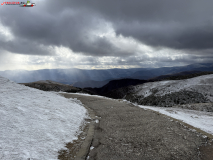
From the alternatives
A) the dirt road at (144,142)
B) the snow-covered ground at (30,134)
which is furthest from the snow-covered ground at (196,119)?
the snow-covered ground at (30,134)

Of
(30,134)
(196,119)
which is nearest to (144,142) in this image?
(30,134)

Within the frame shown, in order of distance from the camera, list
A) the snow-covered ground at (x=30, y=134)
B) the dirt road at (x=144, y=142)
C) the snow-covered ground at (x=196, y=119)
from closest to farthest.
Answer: the snow-covered ground at (x=30, y=134)
the dirt road at (x=144, y=142)
the snow-covered ground at (x=196, y=119)

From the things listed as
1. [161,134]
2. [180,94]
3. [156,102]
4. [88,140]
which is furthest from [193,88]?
[88,140]

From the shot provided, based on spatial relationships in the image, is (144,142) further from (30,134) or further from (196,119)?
(196,119)

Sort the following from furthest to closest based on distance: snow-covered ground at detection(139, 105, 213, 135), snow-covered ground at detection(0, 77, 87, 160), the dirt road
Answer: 1. snow-covered ground at detection(139, 105, 213, 135)
2. the dirt road
3. snow-covered ground at detection(0, 77, 87, 160)

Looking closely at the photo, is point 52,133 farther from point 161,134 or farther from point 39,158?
point 161,134

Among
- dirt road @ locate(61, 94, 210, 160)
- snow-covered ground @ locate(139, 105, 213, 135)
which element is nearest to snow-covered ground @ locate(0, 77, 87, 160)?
dirt road @ locate(61, 94, 210, 160)

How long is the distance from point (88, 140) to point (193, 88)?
61.5 metres

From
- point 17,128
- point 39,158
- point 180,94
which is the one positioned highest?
point 17,128

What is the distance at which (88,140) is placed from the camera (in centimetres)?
805

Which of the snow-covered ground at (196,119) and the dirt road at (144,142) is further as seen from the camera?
the snow-covered ground at (196,119)

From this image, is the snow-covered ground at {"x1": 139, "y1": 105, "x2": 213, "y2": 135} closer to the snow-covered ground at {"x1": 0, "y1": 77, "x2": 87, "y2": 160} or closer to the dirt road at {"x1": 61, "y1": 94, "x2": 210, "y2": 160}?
the dirt road at {"x1": 61, "y1": 94, "x2": 210, "y2": 160}

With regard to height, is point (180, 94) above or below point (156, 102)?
above

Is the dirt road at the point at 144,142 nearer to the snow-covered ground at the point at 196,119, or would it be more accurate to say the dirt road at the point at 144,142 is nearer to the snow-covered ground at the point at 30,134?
the snow-covered ground at the point at 30,134
